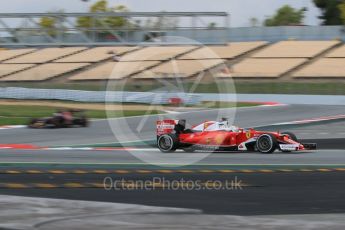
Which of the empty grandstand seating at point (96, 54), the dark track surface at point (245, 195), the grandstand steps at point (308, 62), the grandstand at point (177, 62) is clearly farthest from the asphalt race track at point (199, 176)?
the empty grandstand seating at point (96, 54)

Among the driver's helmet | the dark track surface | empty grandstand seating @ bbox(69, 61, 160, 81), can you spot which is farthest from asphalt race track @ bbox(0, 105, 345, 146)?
empty grandstand seating @ bbox(69, 61, 160, 81)

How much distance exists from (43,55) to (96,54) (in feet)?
14.6

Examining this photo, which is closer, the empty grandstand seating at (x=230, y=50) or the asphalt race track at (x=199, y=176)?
the asphalt race track at (x=199, y=176)

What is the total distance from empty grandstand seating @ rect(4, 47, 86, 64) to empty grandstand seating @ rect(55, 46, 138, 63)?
3.47 ft

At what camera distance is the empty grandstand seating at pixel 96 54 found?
52.2m

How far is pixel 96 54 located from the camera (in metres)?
54.2

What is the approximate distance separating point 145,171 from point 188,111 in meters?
16.0

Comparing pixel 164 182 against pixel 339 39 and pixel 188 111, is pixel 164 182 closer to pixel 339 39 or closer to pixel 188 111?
pixel 188 111

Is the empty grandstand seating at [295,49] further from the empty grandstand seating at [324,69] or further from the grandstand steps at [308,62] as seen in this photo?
the empty grandstand seating at [324,69]

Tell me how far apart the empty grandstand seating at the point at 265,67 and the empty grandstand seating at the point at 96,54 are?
865cm

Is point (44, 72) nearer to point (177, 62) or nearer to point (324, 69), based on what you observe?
point (177, 62)

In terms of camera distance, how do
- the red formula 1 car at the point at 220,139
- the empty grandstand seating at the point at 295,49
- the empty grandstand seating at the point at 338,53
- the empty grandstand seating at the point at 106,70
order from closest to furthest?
the red formula 1 car at the point at 220,139
the empty grandstand seating at the point at 106,70
the empty grandstand seating at the point at 338,53
the empty grandstand seating at the point at 295,49

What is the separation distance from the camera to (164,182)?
36.0 feet

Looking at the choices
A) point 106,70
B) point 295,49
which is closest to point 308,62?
point 295,49
